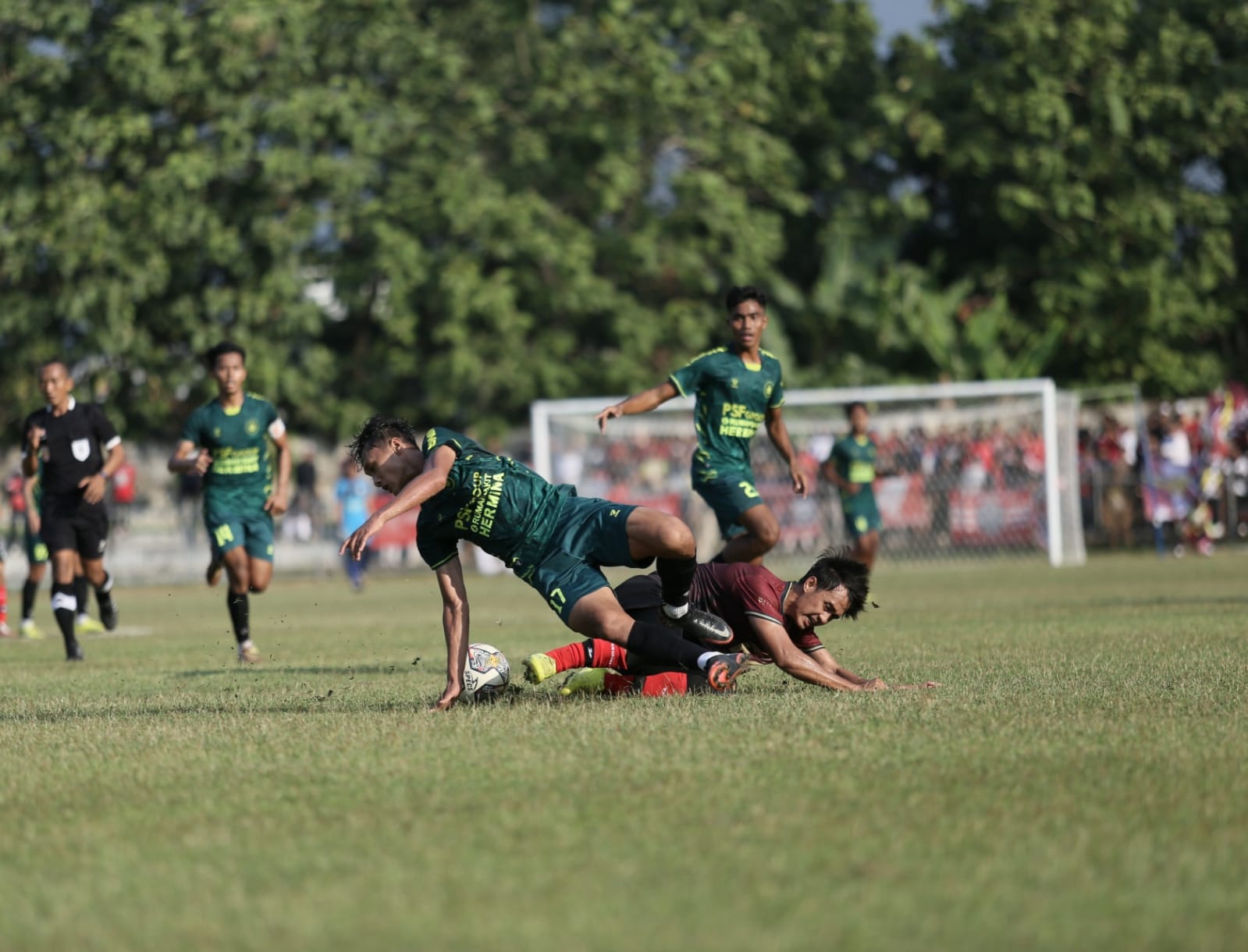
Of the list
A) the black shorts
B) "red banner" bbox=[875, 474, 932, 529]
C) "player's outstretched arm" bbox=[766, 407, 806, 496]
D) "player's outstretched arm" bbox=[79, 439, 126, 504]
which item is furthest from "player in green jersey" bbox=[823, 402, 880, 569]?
"red banner" bbox=[875, 474, 932, 529]

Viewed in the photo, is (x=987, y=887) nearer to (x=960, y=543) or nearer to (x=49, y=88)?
(x=960, y=543)

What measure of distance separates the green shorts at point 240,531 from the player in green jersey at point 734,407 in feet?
10.7

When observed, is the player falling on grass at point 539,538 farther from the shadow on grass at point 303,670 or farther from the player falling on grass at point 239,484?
the player falling on grass at point 239,484

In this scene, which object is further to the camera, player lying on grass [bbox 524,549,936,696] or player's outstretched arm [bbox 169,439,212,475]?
player's outstretched arm [bbox 169,439,212,475]

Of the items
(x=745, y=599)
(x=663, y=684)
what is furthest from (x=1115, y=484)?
(x=663, y=684)

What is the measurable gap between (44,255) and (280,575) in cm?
680

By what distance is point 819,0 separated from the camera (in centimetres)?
3525

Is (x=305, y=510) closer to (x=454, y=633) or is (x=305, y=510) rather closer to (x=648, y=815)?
(x=454, y=633)

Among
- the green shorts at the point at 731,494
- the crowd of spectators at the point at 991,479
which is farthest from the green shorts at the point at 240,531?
the crowd of spectators at the point at 991,479

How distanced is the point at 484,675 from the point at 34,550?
10.6 meters

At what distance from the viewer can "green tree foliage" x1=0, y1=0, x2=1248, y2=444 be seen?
2953 cm

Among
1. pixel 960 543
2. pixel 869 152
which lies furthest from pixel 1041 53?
pixel 960 543

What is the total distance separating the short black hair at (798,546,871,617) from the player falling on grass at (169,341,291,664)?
5682 millimetres

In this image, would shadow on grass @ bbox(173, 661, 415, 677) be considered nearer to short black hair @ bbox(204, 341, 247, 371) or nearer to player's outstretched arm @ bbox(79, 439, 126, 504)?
player's outstretched arm @ bbox(79, 439, 126, 504)
